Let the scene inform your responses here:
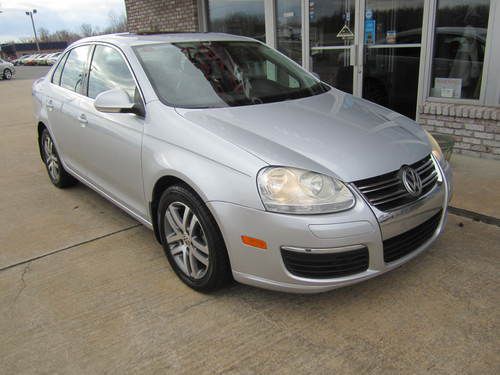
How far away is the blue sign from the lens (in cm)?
627

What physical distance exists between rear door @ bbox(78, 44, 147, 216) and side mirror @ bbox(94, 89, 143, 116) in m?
0.06

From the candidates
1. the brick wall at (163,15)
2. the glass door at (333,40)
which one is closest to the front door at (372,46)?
the glass door at (333,40)

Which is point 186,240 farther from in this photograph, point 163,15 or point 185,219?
point 163,15

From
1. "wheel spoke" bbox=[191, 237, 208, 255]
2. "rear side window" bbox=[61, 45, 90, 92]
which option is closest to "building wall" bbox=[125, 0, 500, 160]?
"wheel spoke" bbox=[191, 237, 208, 255]

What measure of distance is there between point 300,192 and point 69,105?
2719 millimetres

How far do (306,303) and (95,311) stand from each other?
1285 millimetres

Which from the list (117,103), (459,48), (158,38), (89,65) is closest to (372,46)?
(459,48)

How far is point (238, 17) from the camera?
28.8ft

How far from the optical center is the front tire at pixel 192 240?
8.48ft

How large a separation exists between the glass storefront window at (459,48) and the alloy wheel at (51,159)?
458 centimetres

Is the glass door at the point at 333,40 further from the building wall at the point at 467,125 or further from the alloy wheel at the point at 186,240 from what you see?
the alloy wheel at the point at 186,240

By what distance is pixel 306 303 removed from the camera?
8.98ft

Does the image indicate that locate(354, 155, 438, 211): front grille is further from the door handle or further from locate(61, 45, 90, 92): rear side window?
locate(61, 45, 90, 92): rear side window

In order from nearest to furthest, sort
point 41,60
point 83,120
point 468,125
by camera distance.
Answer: point 83,120 < point 468,125 < point 41,60
